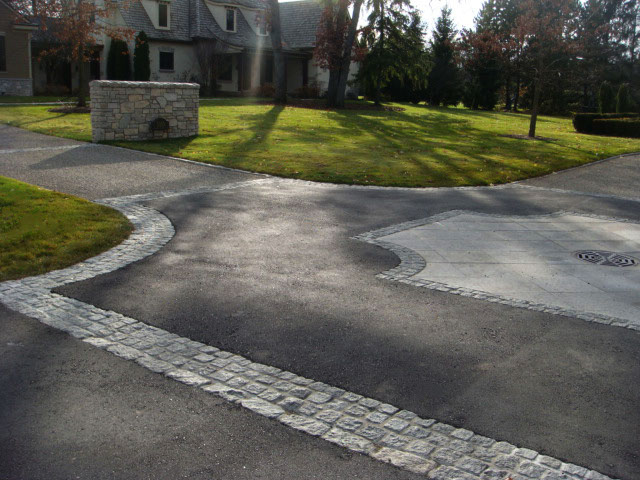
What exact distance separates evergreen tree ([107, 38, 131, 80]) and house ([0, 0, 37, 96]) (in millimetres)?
4790

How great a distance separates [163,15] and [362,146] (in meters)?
27.0

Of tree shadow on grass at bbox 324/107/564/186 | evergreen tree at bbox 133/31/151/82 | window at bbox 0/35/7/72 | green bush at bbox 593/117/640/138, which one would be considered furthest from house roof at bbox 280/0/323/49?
green bush at bbox 593/117/640/138

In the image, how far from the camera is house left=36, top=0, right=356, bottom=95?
131 feet

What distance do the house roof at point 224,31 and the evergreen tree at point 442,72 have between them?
9.90 metres

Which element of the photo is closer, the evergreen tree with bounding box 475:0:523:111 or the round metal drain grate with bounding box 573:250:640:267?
the round metal drain grate with bounding box 573:250:640:267

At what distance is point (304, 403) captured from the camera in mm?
4434

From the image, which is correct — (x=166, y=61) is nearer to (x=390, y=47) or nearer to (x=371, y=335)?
(x=390, y=47)

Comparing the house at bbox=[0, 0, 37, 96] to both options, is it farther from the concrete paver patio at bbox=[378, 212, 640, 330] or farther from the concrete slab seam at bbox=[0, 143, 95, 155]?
the concrete paver patio at bbox=[378, 212, 640, 330]

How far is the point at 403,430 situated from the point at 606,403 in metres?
1.63

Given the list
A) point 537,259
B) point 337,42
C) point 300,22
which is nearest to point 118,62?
point 337,42

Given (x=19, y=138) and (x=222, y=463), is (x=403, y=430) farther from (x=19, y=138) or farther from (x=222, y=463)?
(x=19, y=138)

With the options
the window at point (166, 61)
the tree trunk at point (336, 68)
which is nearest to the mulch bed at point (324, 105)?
the tree trunk at point (336, 68)

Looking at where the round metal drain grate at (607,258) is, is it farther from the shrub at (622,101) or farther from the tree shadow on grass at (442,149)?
the shrub at (622,101)

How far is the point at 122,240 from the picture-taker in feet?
27.6
